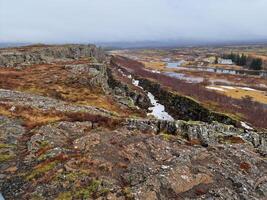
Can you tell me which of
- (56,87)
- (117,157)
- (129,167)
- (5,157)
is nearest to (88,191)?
(129,167)

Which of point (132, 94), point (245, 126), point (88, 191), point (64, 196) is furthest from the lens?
point (132, 94)

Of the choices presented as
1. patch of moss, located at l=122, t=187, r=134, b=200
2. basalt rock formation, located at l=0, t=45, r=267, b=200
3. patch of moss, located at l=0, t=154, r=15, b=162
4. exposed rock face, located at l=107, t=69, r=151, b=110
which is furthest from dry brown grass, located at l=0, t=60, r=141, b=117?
patch of moss, located at l=122, t=187, r=134, b=200

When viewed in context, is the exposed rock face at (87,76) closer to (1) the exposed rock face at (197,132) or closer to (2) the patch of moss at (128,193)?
(1) the exposed rock face at (197,132)

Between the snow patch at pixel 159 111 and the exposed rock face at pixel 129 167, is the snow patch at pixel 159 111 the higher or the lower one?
the lower one

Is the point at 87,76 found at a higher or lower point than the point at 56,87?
higher

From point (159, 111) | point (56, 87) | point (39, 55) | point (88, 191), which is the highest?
point (39, 55)

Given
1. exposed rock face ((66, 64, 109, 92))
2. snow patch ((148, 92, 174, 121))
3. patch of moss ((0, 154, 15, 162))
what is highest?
exposed rock face ((66, 64, 109, 92))

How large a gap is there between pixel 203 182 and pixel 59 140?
1461cm

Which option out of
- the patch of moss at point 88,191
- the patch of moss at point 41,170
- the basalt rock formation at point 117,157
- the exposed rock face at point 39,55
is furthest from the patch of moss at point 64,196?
the exposed rock face at point 39,55

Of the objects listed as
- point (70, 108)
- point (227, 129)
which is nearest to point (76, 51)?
point (70, 108)

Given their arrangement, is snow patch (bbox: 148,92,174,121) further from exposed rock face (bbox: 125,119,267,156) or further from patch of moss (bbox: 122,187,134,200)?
patch of moss (bbox: 122,187,134,200)

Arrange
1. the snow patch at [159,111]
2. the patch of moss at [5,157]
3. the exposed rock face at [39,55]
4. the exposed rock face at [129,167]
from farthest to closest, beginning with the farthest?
the exposed rock face at [39,55], the snow patch at [159,111], the patch of moss at [5,157], the exposed rock face at [129,167]

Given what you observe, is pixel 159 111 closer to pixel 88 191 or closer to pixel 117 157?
pixel 117 157

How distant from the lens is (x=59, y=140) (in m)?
34.5
